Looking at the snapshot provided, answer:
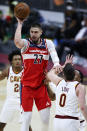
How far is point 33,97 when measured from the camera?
25.2ft

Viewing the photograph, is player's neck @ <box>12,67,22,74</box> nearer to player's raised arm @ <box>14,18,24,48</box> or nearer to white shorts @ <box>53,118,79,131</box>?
player's raised arm @ <box>14,18,24,48</box>

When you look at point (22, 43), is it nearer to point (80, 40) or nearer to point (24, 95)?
point (24, 95)

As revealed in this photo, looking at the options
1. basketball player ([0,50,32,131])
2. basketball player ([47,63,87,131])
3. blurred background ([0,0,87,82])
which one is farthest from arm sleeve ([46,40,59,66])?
blurred background ([0,0,87,82])

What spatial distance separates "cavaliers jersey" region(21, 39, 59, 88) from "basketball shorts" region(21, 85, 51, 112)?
10 cm

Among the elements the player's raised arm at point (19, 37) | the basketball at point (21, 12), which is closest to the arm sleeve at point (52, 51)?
the player's raised arm at point (19, 37)

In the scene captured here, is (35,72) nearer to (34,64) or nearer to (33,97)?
(34,64)

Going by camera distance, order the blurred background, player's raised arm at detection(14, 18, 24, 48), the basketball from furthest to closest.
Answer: the blurred background < the basketball < player's raised arm at detection(14, 18, 24, 48)

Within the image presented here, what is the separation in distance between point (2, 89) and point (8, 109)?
20.2 feet

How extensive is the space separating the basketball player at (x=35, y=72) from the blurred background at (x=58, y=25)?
8215mm

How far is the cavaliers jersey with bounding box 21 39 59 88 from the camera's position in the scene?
755 cm

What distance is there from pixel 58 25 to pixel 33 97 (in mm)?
12665

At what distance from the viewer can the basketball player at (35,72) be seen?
24.8ft

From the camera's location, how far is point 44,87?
7762mm

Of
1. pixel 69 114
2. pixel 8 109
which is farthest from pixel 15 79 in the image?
pixel 69 114
